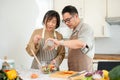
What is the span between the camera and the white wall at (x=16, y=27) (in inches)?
108

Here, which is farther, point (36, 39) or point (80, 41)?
point (36, 39)

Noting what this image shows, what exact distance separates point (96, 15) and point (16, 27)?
1205 millimetres

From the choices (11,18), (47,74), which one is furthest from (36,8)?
(47,74)

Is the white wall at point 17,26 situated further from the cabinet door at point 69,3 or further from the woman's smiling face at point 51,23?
the woman's smiling face at point 51,23

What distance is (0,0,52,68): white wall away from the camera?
2744 millimetres

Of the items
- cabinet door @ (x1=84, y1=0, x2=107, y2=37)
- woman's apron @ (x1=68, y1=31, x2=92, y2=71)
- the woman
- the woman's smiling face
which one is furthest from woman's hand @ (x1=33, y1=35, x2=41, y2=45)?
cabinet door @ (x1=84, y1=0, x2=107, y2=37)

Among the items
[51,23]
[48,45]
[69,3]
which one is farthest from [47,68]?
[69,3]

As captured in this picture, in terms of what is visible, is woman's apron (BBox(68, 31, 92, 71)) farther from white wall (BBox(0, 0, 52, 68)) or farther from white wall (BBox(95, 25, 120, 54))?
white wall (BBox(95, 25, 120, 54))

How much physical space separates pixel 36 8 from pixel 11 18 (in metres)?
0.37

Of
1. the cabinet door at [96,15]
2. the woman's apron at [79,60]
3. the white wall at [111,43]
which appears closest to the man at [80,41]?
the woman's apron at [79,60]

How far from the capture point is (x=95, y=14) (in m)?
3.27

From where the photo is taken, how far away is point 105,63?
5.64ft

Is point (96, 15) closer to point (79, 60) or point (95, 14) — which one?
point (95, 14)

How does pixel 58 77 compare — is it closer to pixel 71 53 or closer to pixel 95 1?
pixel 71 53
